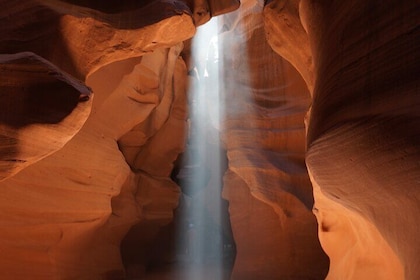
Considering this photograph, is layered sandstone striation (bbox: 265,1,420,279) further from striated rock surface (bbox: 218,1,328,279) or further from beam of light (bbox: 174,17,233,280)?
beam of light (bbox: 174,17,233,280)

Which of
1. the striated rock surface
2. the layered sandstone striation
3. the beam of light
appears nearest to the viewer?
the layered sandstone striation

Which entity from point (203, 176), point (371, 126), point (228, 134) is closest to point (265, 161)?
point (228, 134)

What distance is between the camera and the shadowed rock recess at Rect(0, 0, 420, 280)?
7.45 feet

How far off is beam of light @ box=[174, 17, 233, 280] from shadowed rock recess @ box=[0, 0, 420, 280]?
0.48 meters

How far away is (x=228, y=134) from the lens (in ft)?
26.9

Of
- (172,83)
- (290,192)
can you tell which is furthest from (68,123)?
(172,83)

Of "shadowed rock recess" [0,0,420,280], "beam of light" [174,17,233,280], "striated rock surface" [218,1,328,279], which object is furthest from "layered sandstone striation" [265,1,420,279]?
"beam of light" [174,17,233,280]

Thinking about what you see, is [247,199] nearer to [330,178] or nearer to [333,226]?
[333,226]

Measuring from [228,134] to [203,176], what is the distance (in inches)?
Result: 262

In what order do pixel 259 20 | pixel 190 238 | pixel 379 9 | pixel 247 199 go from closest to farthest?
pixel 379 9, pixel 247 199, pixel 259 20, pixel 190 238

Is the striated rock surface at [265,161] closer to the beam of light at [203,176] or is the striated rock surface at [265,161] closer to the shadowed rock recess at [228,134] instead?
the shadowed rock recess at [228,134]

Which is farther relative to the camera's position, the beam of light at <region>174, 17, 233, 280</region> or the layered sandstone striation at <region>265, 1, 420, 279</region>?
the beam of light at <region>174, 17, 233, 280</region>

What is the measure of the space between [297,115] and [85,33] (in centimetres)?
451

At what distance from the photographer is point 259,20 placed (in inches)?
343
